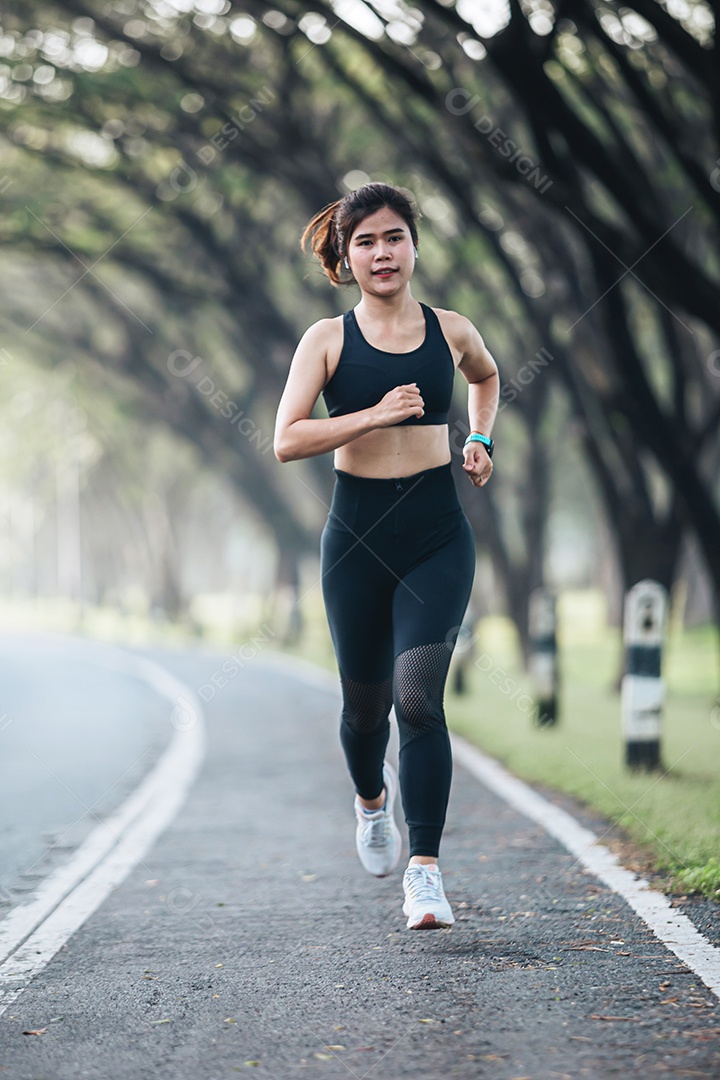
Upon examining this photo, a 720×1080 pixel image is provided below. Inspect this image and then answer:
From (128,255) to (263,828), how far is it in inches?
584

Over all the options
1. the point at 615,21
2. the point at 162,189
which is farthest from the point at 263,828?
the point at 162,189

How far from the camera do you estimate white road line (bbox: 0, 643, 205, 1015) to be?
4.61 metres

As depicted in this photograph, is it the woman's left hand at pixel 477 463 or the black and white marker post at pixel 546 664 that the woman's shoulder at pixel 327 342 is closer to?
the woman's left hand at pixel 477 463

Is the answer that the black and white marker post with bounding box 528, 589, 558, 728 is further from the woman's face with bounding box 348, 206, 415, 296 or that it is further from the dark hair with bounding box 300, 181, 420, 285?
the woman's face with bounding box 348, 206, 415, 296

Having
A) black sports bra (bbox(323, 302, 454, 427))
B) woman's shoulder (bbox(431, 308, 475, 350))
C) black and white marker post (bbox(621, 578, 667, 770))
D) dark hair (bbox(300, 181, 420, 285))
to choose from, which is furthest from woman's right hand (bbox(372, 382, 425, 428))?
black and white marker post (bbox(621, 578, 667, 770))

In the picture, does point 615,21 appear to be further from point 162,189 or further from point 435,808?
point 435,808

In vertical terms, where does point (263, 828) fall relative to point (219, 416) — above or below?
below

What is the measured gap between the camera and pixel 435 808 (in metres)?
4.72

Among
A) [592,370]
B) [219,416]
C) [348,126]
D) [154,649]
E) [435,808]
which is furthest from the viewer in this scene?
[154,649]

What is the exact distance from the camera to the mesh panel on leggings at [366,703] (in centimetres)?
505

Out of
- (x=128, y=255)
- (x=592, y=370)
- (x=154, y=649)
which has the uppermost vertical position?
(x=128, y=255)

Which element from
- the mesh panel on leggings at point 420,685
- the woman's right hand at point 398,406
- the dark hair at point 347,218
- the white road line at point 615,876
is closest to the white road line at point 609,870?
the white road line at point 615,876

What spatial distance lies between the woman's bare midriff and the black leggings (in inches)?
1.1

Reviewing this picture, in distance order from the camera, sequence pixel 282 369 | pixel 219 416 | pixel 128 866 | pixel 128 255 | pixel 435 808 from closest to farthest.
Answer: pixel 435 808, pixel 128 866, pixel 128 255, pixel 282 369, pixel 219 416
